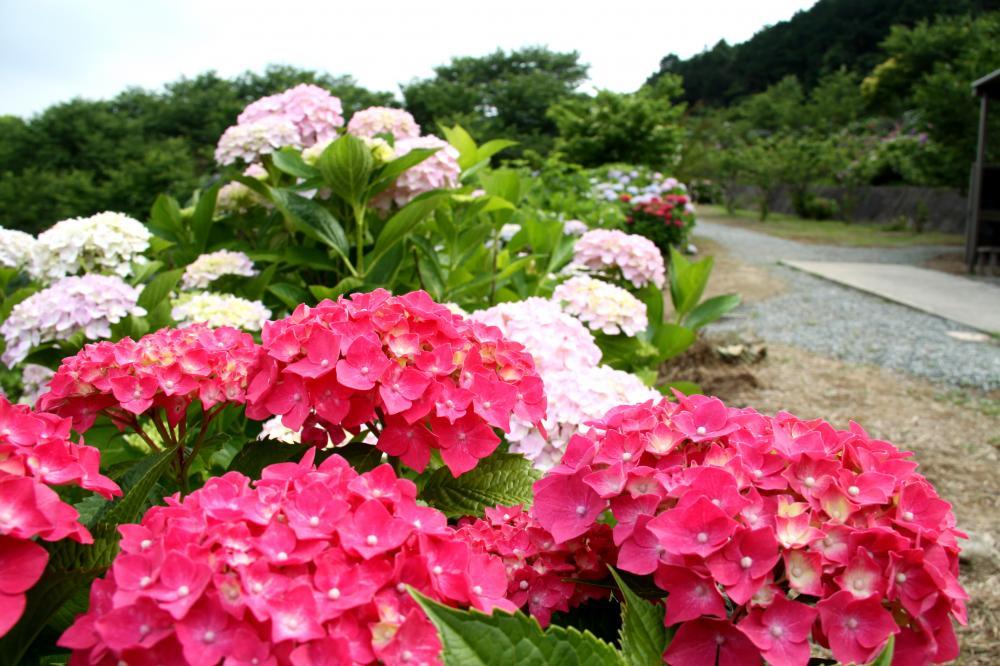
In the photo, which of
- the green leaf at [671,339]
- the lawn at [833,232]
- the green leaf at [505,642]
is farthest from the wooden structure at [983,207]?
the green leaf at [505,642]

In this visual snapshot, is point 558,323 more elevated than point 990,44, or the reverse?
point 990,44

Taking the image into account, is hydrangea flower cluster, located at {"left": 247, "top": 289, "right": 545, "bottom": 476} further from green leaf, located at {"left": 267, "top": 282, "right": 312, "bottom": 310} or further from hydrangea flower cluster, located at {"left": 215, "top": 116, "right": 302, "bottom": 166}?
hydrangea flower cluster, located at {"left": 215, "top": 116, "right": 302, "bottom": 166}

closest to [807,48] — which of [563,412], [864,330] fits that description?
[864,330]

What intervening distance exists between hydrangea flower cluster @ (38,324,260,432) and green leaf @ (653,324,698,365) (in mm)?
1779

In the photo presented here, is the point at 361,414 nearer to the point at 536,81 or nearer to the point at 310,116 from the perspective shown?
the point at 310,116

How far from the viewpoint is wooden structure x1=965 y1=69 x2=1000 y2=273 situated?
36.8ft

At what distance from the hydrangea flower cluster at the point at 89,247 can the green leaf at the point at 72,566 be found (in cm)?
137

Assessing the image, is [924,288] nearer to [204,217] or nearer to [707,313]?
[707,313]

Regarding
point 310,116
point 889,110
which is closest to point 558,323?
point 310,116

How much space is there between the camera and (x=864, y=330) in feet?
24.3

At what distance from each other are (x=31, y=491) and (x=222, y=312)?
1.41m

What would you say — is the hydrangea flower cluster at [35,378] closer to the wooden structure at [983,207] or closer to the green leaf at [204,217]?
the green leaf at [204,217]

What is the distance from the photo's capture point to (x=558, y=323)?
69.5 inches

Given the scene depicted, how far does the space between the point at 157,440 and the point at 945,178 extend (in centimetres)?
1492
